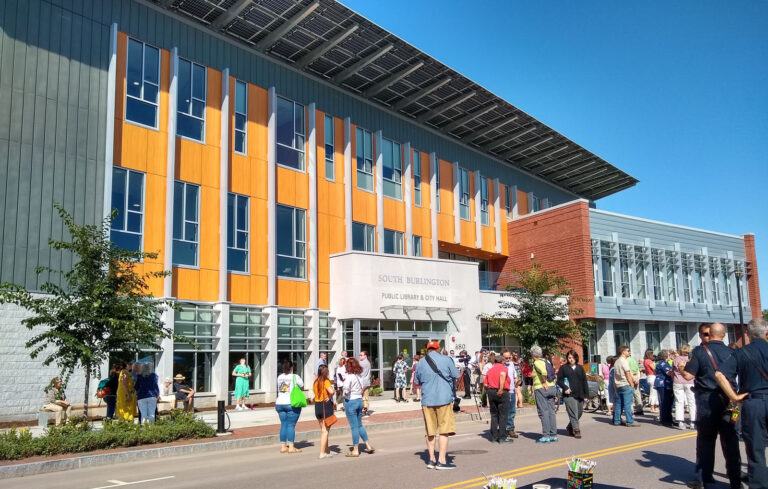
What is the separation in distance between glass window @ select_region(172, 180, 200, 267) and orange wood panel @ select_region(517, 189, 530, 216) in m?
22.8

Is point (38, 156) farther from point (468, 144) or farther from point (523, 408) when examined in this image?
point (468, 144)

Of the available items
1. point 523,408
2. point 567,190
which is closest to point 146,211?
point 523,408

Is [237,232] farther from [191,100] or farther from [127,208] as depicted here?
[191,100]

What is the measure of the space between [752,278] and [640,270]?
1356 centimetres

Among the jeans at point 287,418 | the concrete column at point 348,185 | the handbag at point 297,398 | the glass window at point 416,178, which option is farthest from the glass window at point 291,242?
the handbag at point 297,398

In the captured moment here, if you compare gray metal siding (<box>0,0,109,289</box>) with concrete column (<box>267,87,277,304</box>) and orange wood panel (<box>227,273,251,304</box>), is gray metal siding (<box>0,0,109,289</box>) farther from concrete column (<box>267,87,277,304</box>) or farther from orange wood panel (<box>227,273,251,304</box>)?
concrete column (<box>267,87,277,304</box>)

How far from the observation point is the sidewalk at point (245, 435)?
472 inches

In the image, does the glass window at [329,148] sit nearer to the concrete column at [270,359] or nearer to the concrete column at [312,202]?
the concrete column at [312,202]

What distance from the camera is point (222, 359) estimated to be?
2350 cm

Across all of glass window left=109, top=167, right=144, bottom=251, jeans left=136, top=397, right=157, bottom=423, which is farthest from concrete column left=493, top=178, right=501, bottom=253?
jeans left=136, top=397, right=157, bottom=423

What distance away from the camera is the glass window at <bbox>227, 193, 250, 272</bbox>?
82.6 ft

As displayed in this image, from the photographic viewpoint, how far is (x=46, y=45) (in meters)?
20.8

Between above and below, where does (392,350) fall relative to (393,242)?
below

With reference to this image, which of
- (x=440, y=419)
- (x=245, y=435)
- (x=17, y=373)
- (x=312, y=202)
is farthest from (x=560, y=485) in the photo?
(x=312, y=202)
